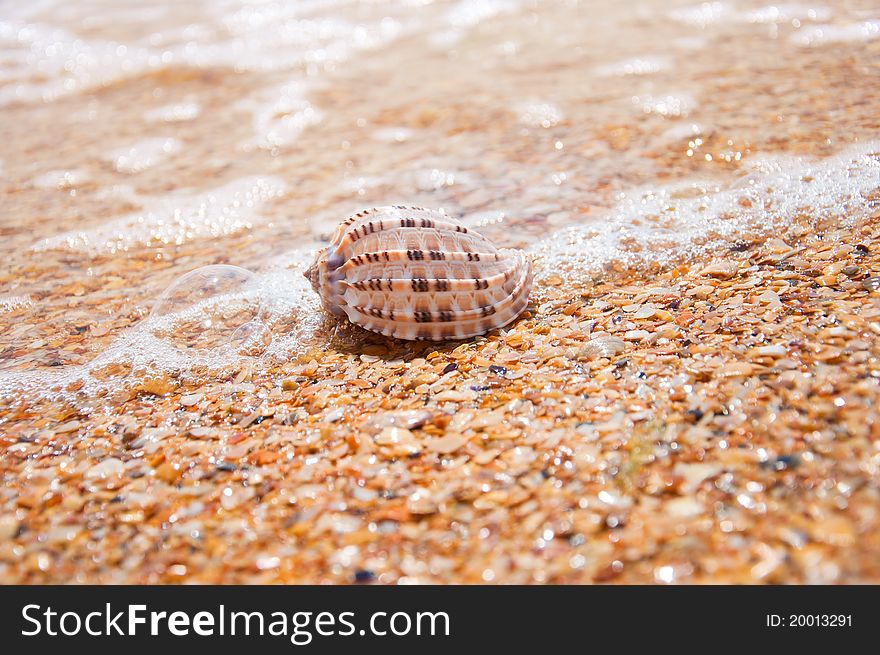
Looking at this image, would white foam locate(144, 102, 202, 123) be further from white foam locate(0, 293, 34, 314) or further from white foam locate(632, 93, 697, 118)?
white foam locate(632, 93, 697, 118)

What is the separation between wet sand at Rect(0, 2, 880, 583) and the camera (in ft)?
6.08

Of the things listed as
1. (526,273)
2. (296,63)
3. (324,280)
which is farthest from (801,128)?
(296,63)

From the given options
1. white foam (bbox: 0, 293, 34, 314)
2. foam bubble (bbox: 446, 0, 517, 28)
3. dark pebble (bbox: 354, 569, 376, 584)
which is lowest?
dark pebble (bbox: 354, 569, 376, 584)

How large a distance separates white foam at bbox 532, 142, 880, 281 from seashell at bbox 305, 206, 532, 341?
0.57 metres

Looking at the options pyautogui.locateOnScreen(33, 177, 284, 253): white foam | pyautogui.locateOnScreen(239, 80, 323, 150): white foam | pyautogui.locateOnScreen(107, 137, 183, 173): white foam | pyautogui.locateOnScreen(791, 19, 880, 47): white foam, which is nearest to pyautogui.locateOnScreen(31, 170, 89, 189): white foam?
pyautogui.locateOnScreen(107, 137, 183, 173): white foam

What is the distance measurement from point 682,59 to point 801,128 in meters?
1.81

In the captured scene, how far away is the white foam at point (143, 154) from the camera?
16.5 ft

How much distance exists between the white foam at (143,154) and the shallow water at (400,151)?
0.08 ft

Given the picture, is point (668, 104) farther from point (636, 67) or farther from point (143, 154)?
point (143, 154)

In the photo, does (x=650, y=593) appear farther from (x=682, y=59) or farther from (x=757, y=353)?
(x=682, y=59)

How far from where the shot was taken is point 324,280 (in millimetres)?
2854

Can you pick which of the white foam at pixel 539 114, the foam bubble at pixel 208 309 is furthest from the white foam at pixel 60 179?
the white foam at pixel 539 114

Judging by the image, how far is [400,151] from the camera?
4848 millimetres

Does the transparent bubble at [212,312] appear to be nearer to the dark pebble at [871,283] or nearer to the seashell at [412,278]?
the seashell at [412,278]
